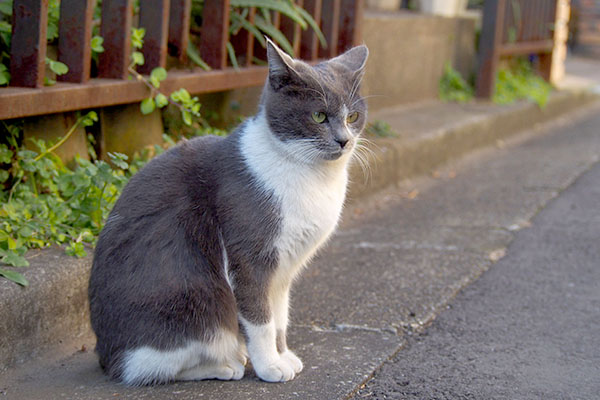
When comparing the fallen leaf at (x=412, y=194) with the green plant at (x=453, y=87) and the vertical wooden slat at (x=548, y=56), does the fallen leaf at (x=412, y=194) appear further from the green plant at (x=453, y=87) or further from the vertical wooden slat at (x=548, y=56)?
the vertical wooden slat at (x=548, y=56)

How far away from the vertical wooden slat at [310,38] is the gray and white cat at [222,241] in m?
2.22

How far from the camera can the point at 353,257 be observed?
3.76m

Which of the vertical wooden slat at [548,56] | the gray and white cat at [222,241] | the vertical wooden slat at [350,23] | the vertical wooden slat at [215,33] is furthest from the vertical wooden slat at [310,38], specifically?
the vertical wooden slat at [548,56]

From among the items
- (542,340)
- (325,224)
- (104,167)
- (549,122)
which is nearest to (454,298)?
(542,340)

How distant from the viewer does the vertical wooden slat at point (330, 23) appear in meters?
4.81

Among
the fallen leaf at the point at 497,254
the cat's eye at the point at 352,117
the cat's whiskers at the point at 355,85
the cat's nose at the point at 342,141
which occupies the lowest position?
the fallen leaf at the point at 497,254

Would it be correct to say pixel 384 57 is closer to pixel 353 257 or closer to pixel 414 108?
pixel 414 108

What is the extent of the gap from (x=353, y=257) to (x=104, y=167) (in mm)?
1368

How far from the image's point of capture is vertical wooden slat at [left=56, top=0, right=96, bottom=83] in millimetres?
3166

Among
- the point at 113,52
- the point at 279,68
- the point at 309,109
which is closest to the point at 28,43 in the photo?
the point at 113,52

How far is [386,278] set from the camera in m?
3.45

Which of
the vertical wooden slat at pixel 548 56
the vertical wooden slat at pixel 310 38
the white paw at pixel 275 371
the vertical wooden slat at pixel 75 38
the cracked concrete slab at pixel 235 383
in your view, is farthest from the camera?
the vertical wooden slat at pixel 548 56

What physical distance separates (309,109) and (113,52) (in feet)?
4.44

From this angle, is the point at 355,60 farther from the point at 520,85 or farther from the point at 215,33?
the point at 520,85
